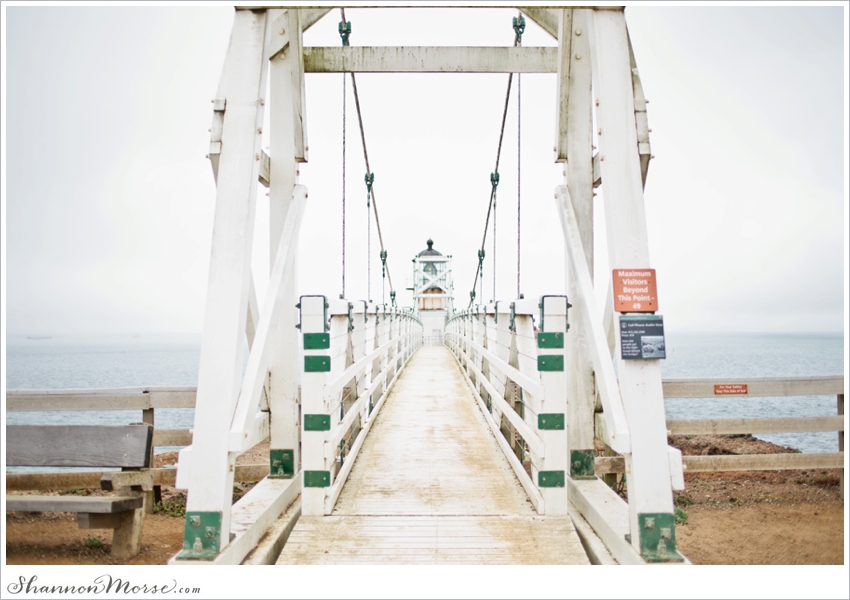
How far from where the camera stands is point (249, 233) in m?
3.00

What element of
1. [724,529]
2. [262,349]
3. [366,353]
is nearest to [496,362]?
[366,353]

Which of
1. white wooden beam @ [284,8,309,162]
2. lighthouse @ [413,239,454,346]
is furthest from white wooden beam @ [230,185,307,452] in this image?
lighthouse @ [413,239,454,346]

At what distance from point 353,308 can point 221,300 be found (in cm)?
179

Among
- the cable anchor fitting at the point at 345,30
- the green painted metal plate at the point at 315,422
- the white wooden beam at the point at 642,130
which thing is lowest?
the green painted metal plate at the point at 315,422

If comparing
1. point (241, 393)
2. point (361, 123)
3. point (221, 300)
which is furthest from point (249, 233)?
point (361, 123)

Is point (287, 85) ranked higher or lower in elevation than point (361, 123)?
lower

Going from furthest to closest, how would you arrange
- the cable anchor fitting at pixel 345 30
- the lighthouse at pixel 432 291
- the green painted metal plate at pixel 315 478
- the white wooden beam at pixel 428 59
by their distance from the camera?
the lighthouse at pixel 432 291
the cable anchor fitting at pixel 345 30
the white wooden beam at pixel 428 59
the green painted metal plate at pixel 315 478

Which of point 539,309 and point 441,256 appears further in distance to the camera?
point 441,256

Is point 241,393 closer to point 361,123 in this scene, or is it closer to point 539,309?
point 539,309

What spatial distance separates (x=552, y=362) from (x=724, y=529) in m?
4.01

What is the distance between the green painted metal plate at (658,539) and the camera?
103 inches

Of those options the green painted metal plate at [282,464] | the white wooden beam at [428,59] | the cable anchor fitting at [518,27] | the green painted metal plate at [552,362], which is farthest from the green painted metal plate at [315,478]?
the cable anchor fitting at [518,27]

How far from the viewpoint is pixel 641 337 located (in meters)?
2.77

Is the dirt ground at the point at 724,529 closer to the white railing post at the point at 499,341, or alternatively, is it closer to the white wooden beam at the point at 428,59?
the white railing post at the point at 499,341
